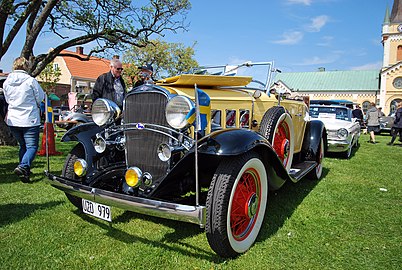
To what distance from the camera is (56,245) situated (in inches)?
102

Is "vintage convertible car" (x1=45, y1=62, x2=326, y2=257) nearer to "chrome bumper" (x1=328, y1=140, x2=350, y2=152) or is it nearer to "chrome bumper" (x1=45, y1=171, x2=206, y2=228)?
"chrome bumper" (x1=45, y1=171, x2=206, y2=228)

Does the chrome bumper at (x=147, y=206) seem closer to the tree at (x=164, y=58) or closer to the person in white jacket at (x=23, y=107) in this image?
the person in white jacket at (x=23, y=107)

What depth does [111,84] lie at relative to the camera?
4484 mm

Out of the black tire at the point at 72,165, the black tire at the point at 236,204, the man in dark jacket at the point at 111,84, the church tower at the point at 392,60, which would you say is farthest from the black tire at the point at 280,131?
the church tower at the point at 392,60

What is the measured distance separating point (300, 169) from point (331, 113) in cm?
586

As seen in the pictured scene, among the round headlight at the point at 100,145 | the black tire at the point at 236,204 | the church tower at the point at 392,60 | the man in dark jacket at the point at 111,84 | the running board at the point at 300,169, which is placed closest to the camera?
the black tire at the point at 236,204

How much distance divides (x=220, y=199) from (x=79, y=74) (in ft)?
116

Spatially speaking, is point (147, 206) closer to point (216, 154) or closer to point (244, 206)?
point (216, 154)

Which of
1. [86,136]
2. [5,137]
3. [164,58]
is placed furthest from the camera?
[164,58]

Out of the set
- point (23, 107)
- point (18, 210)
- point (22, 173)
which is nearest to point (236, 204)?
point (18, 210)

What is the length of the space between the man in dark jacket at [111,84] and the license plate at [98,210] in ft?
7.41

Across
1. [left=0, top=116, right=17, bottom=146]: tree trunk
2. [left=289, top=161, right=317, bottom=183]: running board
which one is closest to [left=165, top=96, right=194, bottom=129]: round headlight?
[left=289, top=161, right=317, bottom=183]: running board

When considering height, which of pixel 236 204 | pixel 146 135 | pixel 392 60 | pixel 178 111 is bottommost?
pixel 236 204

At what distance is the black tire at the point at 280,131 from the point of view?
3.22 meters
